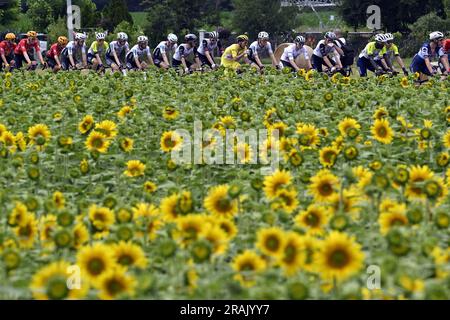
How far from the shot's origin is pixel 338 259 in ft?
11.6

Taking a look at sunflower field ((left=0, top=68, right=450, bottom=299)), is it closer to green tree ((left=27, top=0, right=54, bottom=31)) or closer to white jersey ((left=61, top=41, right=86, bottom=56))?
white jersey ((left=61, top=41, right=86, bottom=56))

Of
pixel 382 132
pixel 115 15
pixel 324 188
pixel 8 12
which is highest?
pixel 8 12

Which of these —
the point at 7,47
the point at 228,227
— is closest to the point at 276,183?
the point at 228,227

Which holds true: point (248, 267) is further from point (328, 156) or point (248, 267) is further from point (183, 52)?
point (183, 52)

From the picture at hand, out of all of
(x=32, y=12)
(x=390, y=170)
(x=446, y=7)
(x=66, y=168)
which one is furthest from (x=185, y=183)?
(x=32, y=12)

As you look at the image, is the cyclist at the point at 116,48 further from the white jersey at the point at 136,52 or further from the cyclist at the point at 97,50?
the white jersey at the point at 136,52

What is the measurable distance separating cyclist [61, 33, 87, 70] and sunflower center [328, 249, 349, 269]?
16411 millimetres

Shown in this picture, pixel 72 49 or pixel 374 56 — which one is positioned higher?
pixel 72 49

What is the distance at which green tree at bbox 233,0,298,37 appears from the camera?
50.5 meters

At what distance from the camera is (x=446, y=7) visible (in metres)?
46.8

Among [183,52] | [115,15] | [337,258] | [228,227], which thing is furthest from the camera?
[115,15]

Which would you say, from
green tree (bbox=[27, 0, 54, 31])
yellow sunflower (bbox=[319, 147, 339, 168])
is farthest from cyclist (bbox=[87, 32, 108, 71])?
green tree (bbox=[27, 0, 54, 31])

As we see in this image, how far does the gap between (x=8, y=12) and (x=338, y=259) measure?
5348cm
